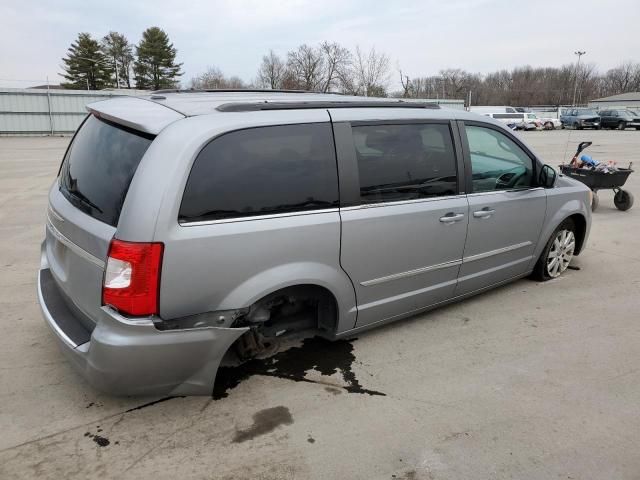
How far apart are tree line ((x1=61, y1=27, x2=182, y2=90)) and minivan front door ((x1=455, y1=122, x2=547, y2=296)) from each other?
238 feet

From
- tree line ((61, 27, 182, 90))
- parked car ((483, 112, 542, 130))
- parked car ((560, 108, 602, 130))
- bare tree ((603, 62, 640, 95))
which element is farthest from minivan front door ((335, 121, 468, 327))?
bare tree ((603, 62, 640, 95))

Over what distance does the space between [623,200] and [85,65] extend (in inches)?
2982

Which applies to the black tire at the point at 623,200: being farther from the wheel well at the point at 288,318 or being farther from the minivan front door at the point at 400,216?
the wheel well at the point at 288,318

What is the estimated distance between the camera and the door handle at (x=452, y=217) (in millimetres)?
3572

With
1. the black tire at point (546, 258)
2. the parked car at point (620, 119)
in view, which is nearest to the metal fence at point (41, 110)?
the black tire at point (546, 258)

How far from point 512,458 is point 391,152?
198cm

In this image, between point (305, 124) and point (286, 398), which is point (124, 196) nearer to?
point (305, 124)

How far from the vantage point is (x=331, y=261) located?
3008 mm

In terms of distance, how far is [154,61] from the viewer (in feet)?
240

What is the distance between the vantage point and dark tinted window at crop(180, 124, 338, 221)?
2.54 metres

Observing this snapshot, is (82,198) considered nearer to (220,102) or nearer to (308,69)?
(220,102)

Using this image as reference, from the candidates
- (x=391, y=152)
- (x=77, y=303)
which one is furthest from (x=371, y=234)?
(x=77, y=303)

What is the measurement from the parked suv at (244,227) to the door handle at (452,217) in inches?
0.7

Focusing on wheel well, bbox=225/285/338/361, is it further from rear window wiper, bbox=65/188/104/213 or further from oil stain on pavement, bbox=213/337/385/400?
rear window wiper, bbox=65/188/104/213
